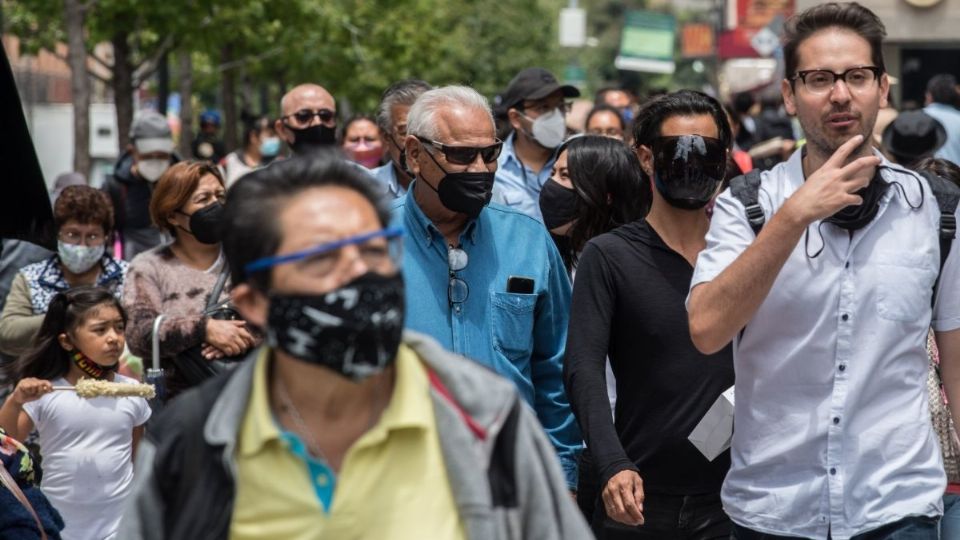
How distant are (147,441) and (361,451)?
40cm

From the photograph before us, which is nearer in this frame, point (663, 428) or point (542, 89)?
point (663, 428)

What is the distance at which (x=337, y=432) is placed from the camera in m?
3.25

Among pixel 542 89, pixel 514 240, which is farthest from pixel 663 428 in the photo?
pixel 542 89

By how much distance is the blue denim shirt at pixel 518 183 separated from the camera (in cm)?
913

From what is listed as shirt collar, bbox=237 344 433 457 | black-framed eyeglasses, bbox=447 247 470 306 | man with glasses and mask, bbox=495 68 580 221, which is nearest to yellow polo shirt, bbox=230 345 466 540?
shirt collar, bbox=237 344 433 457

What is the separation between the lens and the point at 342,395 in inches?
129

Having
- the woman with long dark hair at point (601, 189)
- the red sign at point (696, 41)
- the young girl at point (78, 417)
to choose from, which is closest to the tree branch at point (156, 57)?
the young girl at point (78, 417)

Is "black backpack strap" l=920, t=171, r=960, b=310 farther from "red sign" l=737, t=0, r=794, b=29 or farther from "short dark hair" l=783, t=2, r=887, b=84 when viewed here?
"red sign" l=737, t=0, r=794, b=29

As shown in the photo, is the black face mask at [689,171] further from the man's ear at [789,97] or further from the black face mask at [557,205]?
the black face mask at [557,205]

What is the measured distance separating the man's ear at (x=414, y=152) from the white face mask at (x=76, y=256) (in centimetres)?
331

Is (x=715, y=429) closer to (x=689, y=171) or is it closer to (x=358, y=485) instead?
(x=689, y=171)

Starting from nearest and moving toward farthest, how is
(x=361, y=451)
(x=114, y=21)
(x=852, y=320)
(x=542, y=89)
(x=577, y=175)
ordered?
(x=361, y=451), (x=852, y=320), (x=577, y=175), (x=542, y=89), (x=114, y=21)

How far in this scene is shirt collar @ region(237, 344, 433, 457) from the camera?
3166 mm

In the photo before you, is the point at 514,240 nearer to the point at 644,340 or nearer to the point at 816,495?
the point at 644,340
